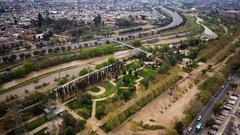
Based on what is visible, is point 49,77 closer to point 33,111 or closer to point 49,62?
point 49,62

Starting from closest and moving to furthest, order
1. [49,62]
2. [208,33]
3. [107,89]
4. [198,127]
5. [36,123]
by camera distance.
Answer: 1. [198,127]
2. [36,123]
3. [107,89]
4. [49,62]
5. [208,33]

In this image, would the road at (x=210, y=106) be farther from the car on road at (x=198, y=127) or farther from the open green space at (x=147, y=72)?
the open green space at (x=147, y=72)

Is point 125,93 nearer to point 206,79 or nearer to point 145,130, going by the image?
point 145,130

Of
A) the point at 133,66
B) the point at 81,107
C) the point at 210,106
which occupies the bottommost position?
the point at 81,107

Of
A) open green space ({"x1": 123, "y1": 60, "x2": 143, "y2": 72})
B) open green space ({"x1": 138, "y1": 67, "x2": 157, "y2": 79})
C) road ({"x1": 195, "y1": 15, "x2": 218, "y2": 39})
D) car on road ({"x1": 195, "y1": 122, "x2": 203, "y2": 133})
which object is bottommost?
car on road ({"x1": 195, "y1": 122, "x2": 203, "y2": 133})

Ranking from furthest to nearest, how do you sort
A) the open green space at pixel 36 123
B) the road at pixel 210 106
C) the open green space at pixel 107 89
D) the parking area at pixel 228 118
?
the open green space at pixel 107 89 → the road at pixel 210 106 → the parking area at pixel 228 118 → the open green space at pixel 36 123

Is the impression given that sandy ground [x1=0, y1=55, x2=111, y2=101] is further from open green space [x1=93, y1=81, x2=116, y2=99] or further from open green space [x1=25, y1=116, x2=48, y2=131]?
open green space [x1=25, y1=116, x2=48, y2=131]

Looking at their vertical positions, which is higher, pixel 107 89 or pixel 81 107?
pixel 107 89

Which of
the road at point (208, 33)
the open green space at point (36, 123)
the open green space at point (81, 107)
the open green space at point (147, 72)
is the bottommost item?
the open green space at point (36, 123)

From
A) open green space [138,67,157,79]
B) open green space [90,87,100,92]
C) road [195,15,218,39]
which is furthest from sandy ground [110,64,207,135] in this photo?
road [195,15,218,39]

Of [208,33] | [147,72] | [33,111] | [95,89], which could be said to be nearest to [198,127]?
[95,89]

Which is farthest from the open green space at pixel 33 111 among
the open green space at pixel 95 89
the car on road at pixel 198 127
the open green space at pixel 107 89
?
the car on road at pixel 198 127
